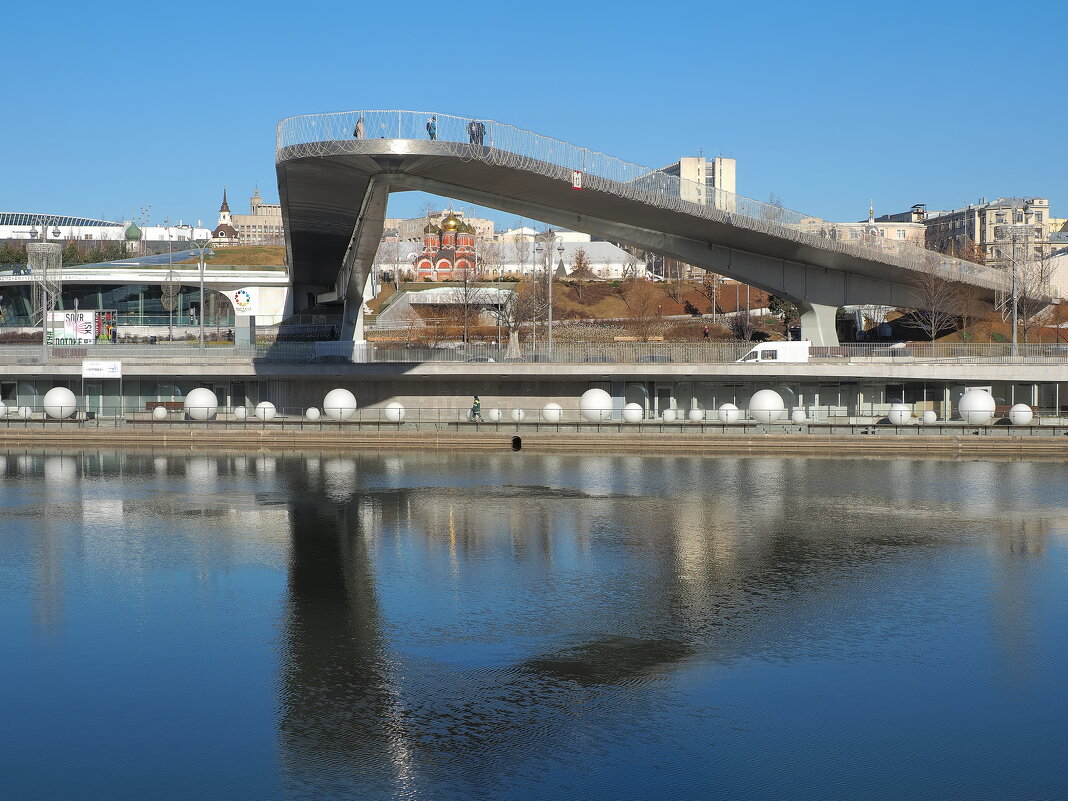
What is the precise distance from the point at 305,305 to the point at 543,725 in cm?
5959

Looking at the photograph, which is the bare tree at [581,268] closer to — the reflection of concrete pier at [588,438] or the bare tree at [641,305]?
the bare tree at [641,305]

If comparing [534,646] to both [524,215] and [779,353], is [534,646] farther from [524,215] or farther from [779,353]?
[779,353]

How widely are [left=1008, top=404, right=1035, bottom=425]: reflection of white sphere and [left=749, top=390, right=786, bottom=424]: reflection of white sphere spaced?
31.3 ft

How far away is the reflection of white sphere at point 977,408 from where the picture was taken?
4819 cm

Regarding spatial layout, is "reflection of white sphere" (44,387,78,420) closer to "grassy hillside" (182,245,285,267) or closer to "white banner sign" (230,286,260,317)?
"white banner sign" (230,286,260,317)

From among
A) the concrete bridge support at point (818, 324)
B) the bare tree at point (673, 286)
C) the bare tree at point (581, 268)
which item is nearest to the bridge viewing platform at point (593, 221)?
the concrete bridge support at point (818, 324)

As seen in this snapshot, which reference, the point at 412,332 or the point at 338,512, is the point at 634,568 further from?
the point at 412,332

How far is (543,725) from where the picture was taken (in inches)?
600

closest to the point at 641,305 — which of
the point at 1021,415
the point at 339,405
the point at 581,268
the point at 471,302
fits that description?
the point at 471,302

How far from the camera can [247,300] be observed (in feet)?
299

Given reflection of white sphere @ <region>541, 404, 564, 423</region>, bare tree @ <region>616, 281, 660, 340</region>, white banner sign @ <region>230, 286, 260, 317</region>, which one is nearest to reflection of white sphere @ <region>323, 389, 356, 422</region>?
reflection of white sphere @ <region>541, 404, 564, 423</region>

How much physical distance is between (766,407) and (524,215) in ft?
44.6

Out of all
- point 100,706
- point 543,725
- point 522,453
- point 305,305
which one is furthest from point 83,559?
point 305,305

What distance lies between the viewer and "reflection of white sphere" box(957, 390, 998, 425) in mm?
48188
